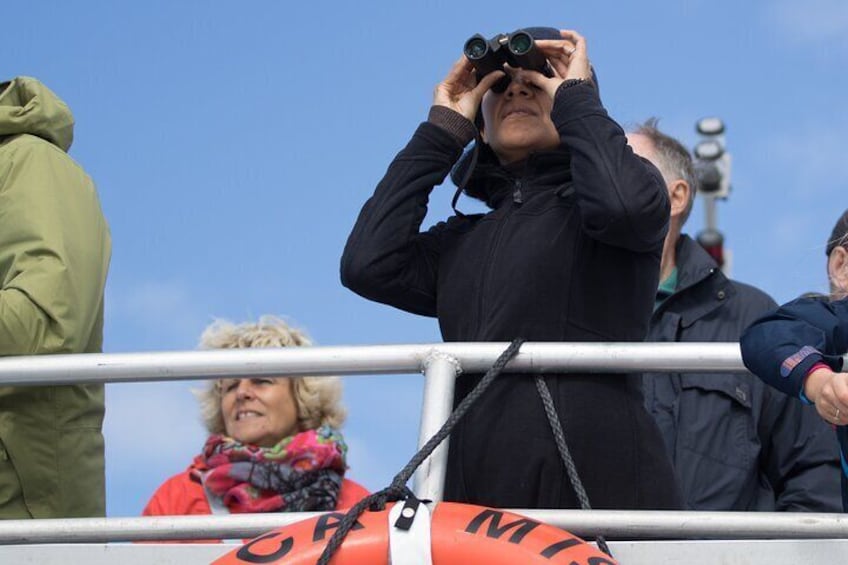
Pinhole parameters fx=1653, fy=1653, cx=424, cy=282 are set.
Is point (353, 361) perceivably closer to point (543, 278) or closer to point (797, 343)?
point (543, 278)

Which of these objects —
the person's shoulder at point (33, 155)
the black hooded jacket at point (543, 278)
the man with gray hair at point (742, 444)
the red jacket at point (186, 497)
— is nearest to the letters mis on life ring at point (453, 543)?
the black hooded jacket at point (543, 278)

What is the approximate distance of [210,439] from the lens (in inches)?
216

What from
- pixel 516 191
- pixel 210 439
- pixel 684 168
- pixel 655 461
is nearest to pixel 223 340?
pixel 210 439

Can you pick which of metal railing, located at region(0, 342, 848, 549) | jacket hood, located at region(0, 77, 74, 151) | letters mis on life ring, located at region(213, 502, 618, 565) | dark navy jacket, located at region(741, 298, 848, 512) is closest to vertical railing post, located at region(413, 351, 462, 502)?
metal railing, located at region(0, 342, 848, 549)

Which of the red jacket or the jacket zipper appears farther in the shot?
the red jacket

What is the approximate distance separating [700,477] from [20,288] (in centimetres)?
196

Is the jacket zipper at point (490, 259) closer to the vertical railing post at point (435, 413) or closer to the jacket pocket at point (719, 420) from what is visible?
the vertical railing post at point (435, 413)

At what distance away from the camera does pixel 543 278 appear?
145 inches

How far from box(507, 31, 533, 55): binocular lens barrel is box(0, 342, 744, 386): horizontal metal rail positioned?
79 cm

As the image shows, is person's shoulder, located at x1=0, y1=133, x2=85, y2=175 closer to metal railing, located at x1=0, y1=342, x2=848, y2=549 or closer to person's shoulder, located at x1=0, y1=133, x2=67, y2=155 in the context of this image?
person's shoulder, located at x1=0, y1=133, x2=67, y2=155

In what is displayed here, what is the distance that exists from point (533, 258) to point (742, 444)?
135cm

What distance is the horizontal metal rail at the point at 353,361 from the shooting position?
138 inches

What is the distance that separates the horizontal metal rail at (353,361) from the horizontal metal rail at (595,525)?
342 mm

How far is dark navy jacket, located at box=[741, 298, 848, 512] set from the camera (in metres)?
3.35
